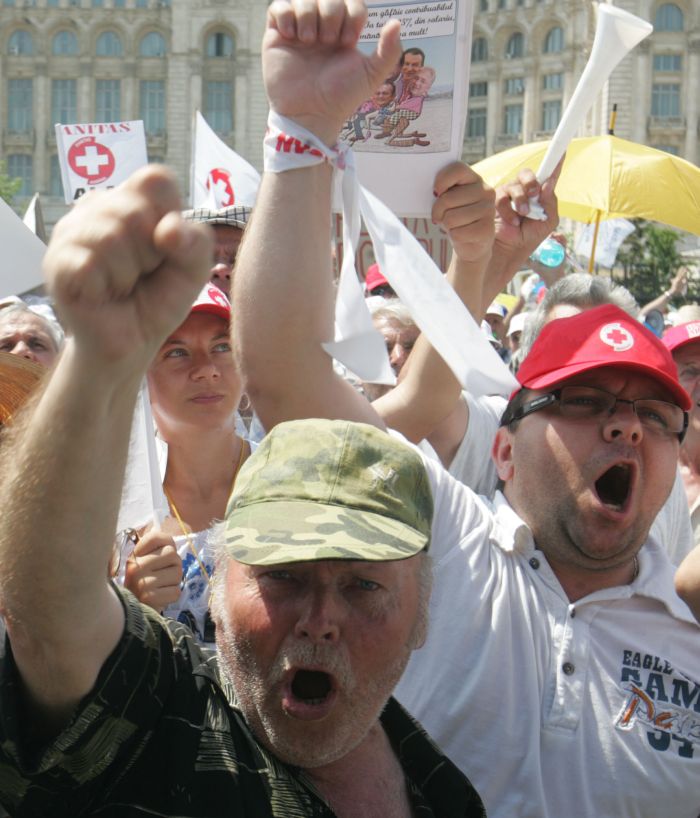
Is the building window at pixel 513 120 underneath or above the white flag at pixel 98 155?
underneath

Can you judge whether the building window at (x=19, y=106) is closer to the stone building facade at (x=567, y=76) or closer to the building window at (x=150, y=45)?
the building window at (x=150, y=45)

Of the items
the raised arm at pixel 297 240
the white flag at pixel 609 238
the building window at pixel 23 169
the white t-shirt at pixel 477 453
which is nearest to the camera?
the raised arm at pixel 297 240

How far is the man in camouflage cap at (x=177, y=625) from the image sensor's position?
1.37m

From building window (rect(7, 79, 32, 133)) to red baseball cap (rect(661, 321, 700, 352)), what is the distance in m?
61.3

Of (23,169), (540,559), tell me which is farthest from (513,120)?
(540,559)

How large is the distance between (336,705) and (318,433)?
1.30 ft

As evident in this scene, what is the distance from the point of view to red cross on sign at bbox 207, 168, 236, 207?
249 inches

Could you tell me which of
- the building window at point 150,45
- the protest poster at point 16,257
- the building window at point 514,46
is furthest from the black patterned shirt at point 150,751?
the building window at point 150,45

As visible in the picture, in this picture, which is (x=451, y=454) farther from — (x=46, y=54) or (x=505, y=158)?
(x=46, y=54)

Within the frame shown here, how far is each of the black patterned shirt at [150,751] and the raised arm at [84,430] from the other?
4cm

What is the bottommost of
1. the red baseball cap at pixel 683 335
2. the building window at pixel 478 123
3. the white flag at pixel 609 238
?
the building window at pixel 478 123

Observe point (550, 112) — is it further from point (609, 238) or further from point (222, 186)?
point (222, 186)

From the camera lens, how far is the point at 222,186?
6344 millimetres

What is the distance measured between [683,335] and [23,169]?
198 feet
